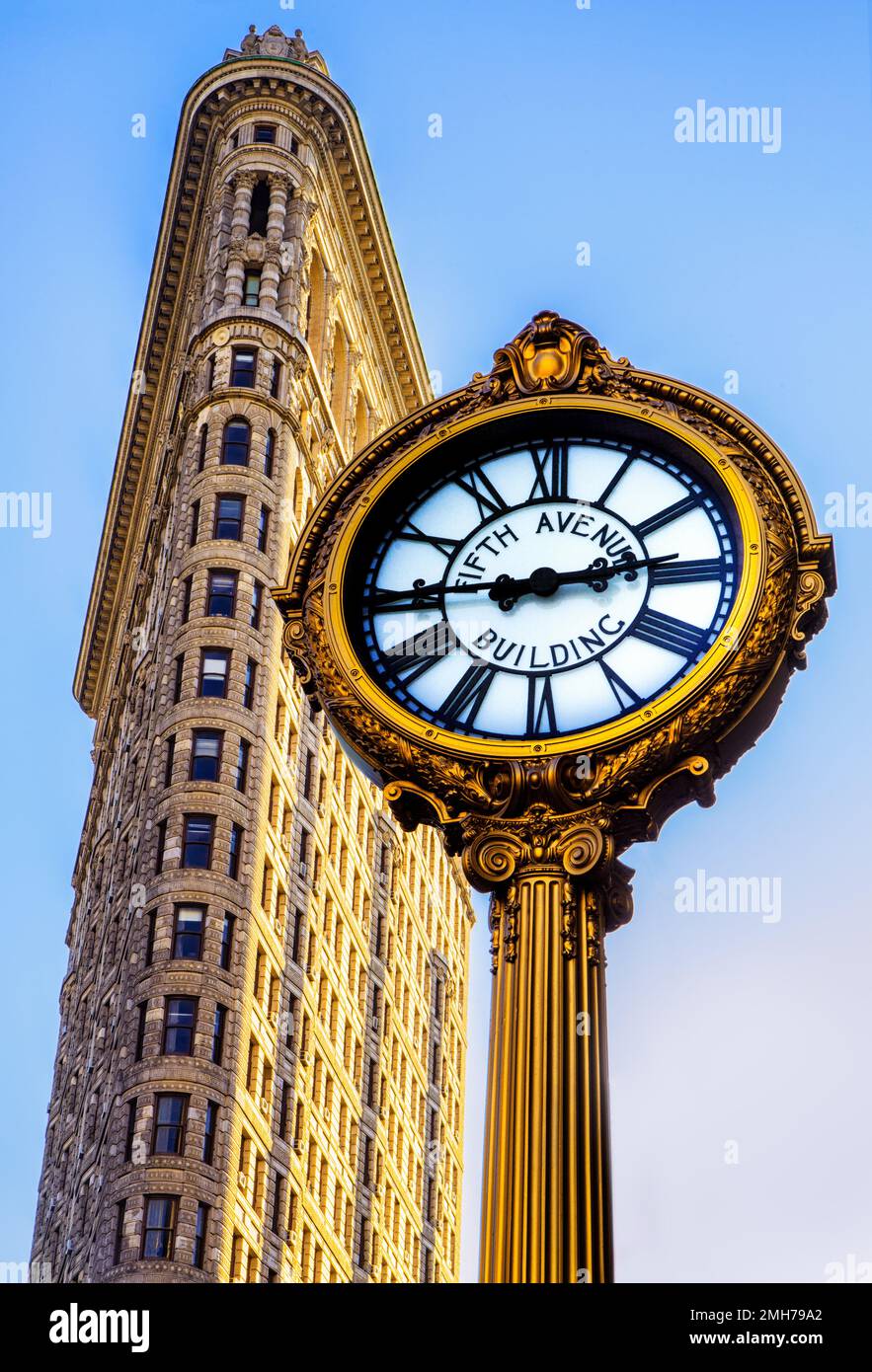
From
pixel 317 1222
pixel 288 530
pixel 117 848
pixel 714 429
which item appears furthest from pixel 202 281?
pixel 714 429

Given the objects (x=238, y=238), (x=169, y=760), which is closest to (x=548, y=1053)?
(x=169, y=760)

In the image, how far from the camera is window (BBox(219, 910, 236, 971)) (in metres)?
64.2

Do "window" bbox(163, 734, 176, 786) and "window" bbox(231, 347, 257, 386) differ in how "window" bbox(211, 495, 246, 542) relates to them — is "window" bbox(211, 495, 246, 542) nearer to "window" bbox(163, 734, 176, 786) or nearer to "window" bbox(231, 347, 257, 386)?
"window" bbox(231, 347, 257, 386)

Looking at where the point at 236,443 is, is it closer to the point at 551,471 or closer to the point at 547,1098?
the point at 551,471

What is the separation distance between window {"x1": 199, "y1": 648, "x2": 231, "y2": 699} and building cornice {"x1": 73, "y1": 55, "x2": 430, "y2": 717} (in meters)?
20.9

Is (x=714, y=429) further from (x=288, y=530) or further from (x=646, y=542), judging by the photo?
(x=288, y=530)

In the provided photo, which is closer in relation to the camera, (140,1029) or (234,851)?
(140,1029)

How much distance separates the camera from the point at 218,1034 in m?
62.9

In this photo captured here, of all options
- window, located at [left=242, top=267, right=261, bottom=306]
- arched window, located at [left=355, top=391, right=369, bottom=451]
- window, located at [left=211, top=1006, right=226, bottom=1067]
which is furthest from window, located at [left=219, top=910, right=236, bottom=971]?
arched window, located at [left=355, top=391, right=369, bottom=451]

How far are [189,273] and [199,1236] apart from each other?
43.5m

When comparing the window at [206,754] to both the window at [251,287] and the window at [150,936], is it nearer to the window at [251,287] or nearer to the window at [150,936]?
the window at [150,936]

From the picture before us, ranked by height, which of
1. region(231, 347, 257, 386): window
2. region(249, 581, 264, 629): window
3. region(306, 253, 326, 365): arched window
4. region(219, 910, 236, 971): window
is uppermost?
region(306, 253, 326, 365): arched window

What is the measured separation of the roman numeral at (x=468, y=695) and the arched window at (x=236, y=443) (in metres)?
66.8

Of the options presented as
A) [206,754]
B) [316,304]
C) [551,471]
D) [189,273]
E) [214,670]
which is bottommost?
[551,471]
